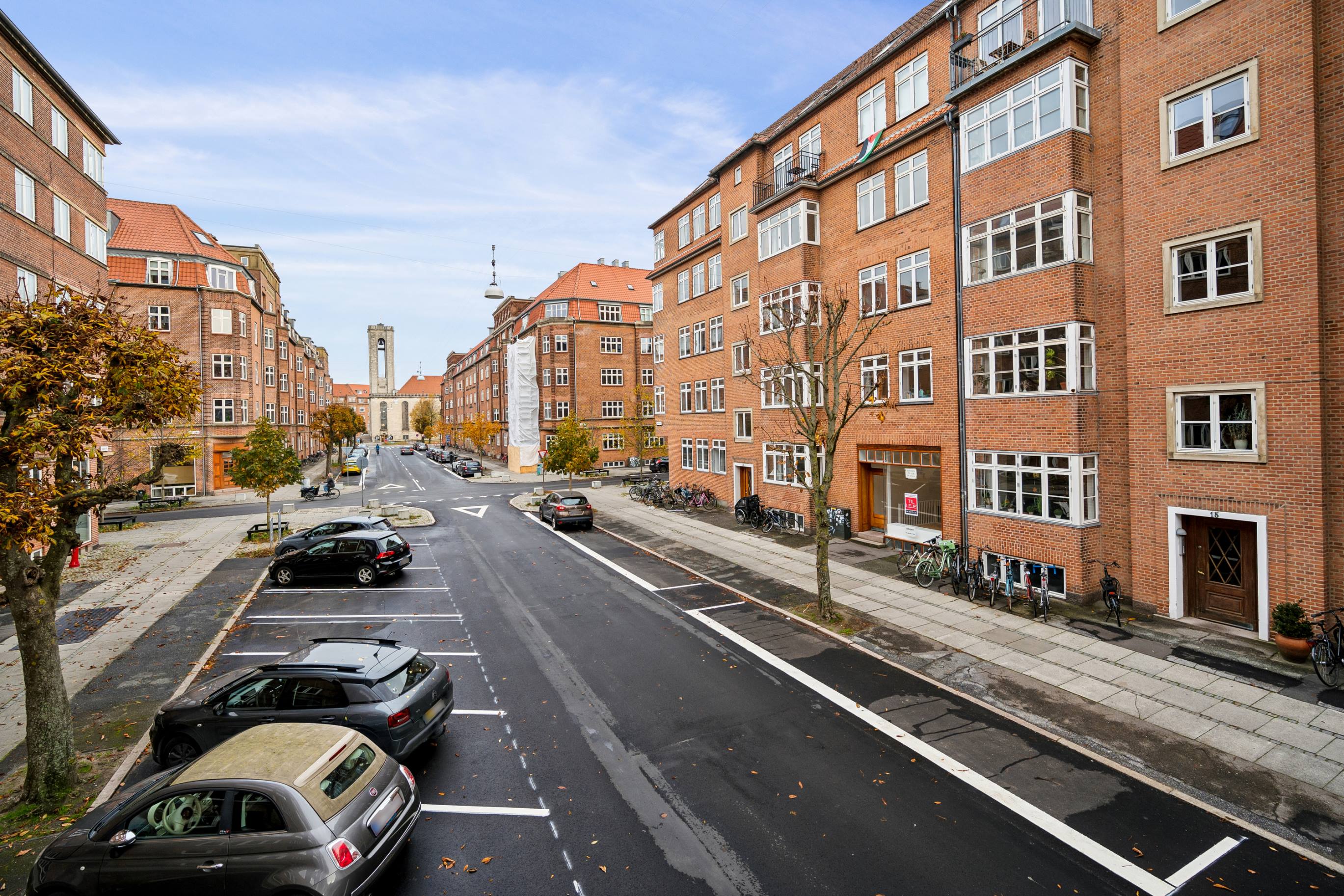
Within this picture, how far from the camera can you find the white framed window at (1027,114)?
13867mm

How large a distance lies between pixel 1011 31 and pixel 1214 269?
8.14 metres

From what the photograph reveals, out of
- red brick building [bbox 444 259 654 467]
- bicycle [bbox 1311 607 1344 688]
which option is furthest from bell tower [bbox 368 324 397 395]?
bicycle [bbox 1311 607 1344 688]

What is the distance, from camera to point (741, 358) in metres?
→ 27.2

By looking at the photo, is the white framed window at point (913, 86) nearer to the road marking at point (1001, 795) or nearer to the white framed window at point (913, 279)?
the white framed window at point (913, 279)

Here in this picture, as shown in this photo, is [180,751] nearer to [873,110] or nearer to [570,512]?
[570,512]

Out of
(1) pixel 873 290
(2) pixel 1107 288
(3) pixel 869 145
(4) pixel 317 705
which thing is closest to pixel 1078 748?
(4) pixel 317 705

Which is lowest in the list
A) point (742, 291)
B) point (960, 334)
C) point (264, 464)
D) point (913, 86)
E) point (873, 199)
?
point (264, 464)

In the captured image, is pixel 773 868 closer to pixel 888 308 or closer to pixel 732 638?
pixel 732 638

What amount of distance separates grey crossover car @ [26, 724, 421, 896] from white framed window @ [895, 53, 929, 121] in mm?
21008

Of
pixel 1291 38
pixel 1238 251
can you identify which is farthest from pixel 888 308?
pixel 1291 38

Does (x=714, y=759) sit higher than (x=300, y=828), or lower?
lower

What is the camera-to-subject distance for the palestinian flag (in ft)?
64.3

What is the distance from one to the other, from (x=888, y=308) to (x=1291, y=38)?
9968 mm

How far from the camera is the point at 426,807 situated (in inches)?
284
